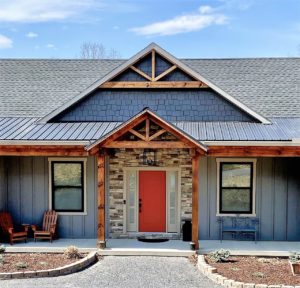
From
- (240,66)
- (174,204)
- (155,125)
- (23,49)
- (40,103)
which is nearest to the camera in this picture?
(155,125)

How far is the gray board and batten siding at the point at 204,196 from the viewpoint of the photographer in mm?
12234

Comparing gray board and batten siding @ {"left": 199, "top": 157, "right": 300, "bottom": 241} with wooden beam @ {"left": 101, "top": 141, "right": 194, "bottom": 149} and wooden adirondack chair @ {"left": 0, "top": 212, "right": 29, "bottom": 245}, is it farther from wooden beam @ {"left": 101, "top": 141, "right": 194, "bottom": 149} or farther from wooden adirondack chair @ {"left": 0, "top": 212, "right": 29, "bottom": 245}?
wooden adirondack chair @ {"left": 0, "top": 212, "right": 29, "bottom": 245}

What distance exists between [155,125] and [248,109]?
3138 mm

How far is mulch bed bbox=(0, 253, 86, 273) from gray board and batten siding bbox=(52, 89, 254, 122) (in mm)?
4438

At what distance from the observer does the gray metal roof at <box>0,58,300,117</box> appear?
13906 millimetres

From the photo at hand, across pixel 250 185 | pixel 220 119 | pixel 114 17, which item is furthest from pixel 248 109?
pixel 114 17

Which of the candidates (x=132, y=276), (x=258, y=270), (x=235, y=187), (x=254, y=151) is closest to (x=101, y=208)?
(x=132, y=276)

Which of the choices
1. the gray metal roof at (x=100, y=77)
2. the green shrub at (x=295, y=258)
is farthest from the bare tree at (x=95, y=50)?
the green shrub at (x=295, y=258)

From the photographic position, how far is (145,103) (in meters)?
13.0

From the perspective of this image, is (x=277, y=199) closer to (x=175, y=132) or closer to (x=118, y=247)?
(x=175, y=132)

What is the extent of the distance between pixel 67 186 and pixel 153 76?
451 centimetres

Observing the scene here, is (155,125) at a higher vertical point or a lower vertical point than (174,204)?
higher

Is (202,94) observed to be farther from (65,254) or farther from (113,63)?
(65,254)

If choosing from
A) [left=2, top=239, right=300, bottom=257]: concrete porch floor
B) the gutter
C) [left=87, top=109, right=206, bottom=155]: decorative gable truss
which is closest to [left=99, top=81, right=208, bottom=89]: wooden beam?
[left=87, top=109, right=206, bottom=155]: decorative gable truss
